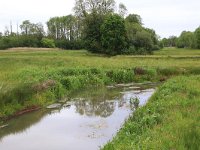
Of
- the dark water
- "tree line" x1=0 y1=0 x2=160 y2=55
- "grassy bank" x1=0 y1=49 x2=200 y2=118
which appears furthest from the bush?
the dark water

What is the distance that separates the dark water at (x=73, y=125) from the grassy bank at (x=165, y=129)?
69.5 inches

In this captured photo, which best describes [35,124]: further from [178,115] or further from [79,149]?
[178,115]

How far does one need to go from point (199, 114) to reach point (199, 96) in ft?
16.1

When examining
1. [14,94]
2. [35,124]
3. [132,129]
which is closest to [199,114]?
[132,129]

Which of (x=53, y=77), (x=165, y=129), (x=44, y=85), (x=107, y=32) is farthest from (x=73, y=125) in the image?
(x=107, y=32)

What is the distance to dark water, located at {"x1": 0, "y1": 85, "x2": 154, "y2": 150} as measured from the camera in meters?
15.1

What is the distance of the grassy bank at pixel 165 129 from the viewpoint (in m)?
10.5

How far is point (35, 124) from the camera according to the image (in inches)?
750

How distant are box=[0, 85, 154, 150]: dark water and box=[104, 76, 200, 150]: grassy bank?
5.79 ft

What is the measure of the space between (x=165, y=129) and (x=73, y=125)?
7.09m

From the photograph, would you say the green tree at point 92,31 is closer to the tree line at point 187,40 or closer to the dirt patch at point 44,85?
the tree line at point 187,40

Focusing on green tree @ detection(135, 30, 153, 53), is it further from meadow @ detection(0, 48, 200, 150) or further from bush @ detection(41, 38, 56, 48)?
meadow @ detection(0, 48, 200, 150)

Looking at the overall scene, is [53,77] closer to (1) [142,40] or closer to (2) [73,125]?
(2) [73,125]

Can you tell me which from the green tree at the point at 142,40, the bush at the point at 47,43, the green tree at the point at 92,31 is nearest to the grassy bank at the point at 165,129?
the green tree at the point at 92,31
